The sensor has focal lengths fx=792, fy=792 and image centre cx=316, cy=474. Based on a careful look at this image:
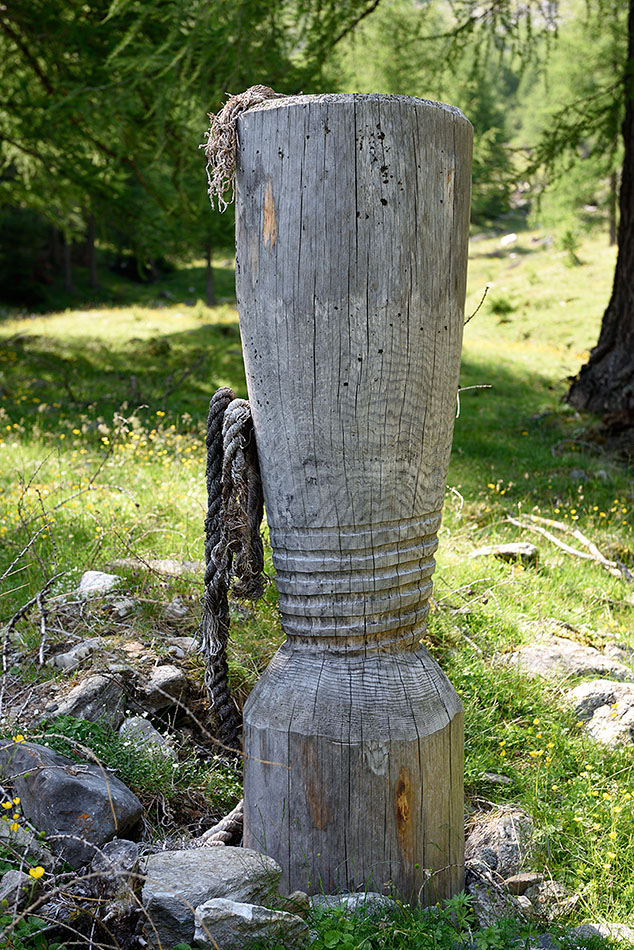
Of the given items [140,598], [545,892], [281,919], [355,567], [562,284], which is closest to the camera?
[281,919]

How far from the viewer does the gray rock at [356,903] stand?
79.8 inches

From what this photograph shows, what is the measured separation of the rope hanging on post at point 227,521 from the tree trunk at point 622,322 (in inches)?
238

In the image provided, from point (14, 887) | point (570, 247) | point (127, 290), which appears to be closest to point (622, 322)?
point (14, 887)

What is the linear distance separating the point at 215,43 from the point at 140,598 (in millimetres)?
4893

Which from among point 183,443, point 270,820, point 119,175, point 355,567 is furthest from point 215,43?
point 270,820

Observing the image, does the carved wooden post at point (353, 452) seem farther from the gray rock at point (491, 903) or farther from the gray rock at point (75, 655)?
the gray rock at point (75, 655)

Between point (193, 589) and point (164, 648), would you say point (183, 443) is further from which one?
point (164, 648)

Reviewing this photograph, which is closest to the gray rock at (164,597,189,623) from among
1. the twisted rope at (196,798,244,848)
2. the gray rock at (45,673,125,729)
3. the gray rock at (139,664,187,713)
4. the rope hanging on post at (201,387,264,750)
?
the gray rock at (139,664,187,713)

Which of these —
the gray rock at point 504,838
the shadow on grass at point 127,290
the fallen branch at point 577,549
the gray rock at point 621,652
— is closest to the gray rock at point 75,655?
the gray rock at point 504,838

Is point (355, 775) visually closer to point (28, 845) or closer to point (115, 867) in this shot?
point (115, 867)

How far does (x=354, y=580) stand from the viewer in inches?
84.3

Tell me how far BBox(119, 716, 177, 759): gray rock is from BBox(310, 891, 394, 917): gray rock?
833 mm

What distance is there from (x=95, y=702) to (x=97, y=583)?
0.88m

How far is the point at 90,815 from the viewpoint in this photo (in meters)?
2.25
